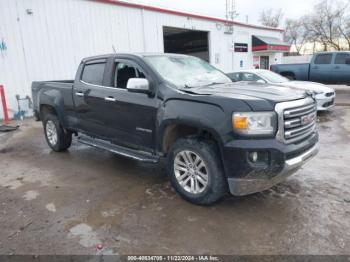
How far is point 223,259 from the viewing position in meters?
2.66

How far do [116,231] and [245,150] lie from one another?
1.58 metres

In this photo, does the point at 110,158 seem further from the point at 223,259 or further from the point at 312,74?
the point at 312,74

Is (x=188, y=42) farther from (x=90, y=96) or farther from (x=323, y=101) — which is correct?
(x=90, y=96)

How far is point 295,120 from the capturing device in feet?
10.9

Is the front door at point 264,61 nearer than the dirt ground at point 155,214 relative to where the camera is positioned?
No

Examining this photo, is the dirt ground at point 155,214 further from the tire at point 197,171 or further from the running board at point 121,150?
the running board at point 121,150

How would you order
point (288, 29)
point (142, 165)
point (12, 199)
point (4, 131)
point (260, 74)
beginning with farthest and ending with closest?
point (288, 29), point (260, 74), point (4, 131), point (142, 165), point (12, 199)

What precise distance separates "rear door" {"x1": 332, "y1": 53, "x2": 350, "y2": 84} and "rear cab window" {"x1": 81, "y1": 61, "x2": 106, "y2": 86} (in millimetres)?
12487

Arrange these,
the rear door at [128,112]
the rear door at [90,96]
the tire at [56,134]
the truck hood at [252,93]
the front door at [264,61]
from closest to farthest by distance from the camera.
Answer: the truck hood at [252,93]
the rear door at [128,112]
the rear door at [90,96]
the tire at [56,134]
the front door at [264,61]

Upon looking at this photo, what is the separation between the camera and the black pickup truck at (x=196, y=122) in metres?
3.11

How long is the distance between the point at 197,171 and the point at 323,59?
43.3ft

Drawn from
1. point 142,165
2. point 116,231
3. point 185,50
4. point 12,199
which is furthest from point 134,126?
point 185,50

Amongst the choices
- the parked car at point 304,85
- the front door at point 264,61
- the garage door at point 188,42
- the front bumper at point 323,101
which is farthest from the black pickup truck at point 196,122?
the front door at point 264,61

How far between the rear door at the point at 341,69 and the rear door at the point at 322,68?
7.2 inches
